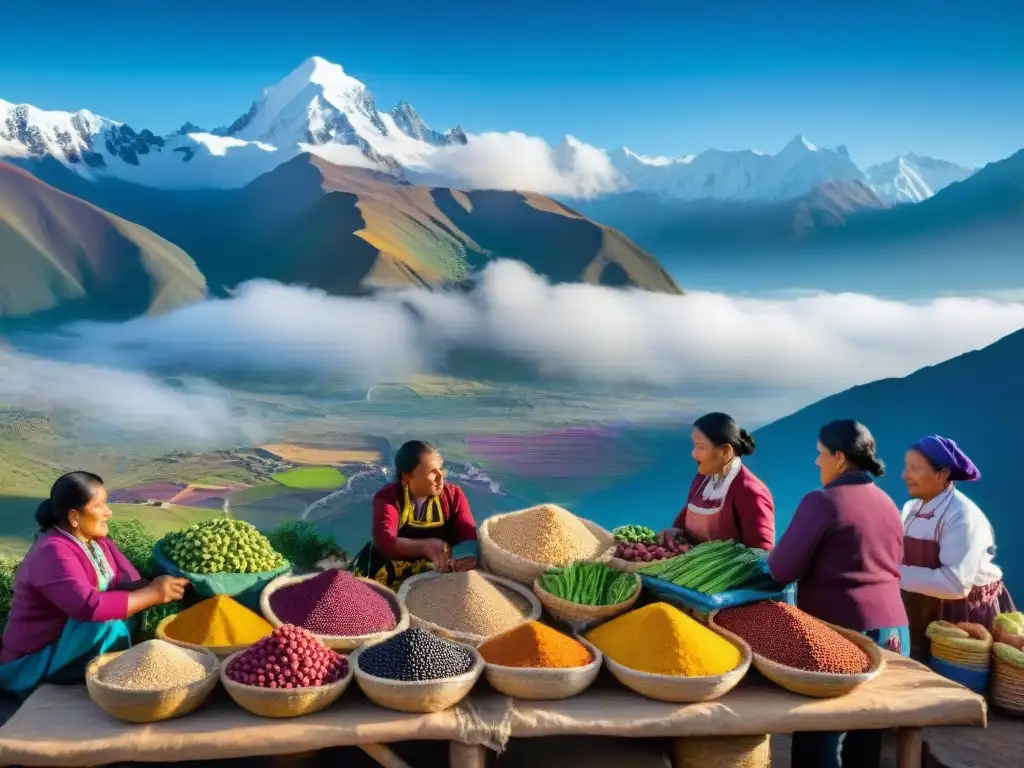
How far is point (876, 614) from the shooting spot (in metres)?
2.49

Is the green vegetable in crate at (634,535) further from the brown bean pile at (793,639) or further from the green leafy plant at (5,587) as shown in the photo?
the green leafy plant at (5,587)

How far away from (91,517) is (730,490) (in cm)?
194

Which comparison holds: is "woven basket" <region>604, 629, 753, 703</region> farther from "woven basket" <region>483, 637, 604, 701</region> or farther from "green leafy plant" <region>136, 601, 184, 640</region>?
"green leafy plant" <region>136, 601, 184, 640</region>

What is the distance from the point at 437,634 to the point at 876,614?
1.28m

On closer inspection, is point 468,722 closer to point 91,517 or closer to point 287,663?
point 287,663

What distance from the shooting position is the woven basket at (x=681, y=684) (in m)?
2.08

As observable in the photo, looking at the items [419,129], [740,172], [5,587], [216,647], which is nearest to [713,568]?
[216,647]

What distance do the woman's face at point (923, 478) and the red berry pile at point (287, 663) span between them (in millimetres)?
2188

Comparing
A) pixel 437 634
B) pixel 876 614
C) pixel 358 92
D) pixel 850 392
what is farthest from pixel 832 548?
pixel 358 92

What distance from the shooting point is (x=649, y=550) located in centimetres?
290

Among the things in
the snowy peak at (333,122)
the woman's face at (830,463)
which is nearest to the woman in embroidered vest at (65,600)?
the woman's face at (830,463)

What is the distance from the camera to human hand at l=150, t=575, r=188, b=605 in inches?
94.2

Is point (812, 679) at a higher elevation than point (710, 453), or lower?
lower

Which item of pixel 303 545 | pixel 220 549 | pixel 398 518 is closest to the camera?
pixel 220 549
